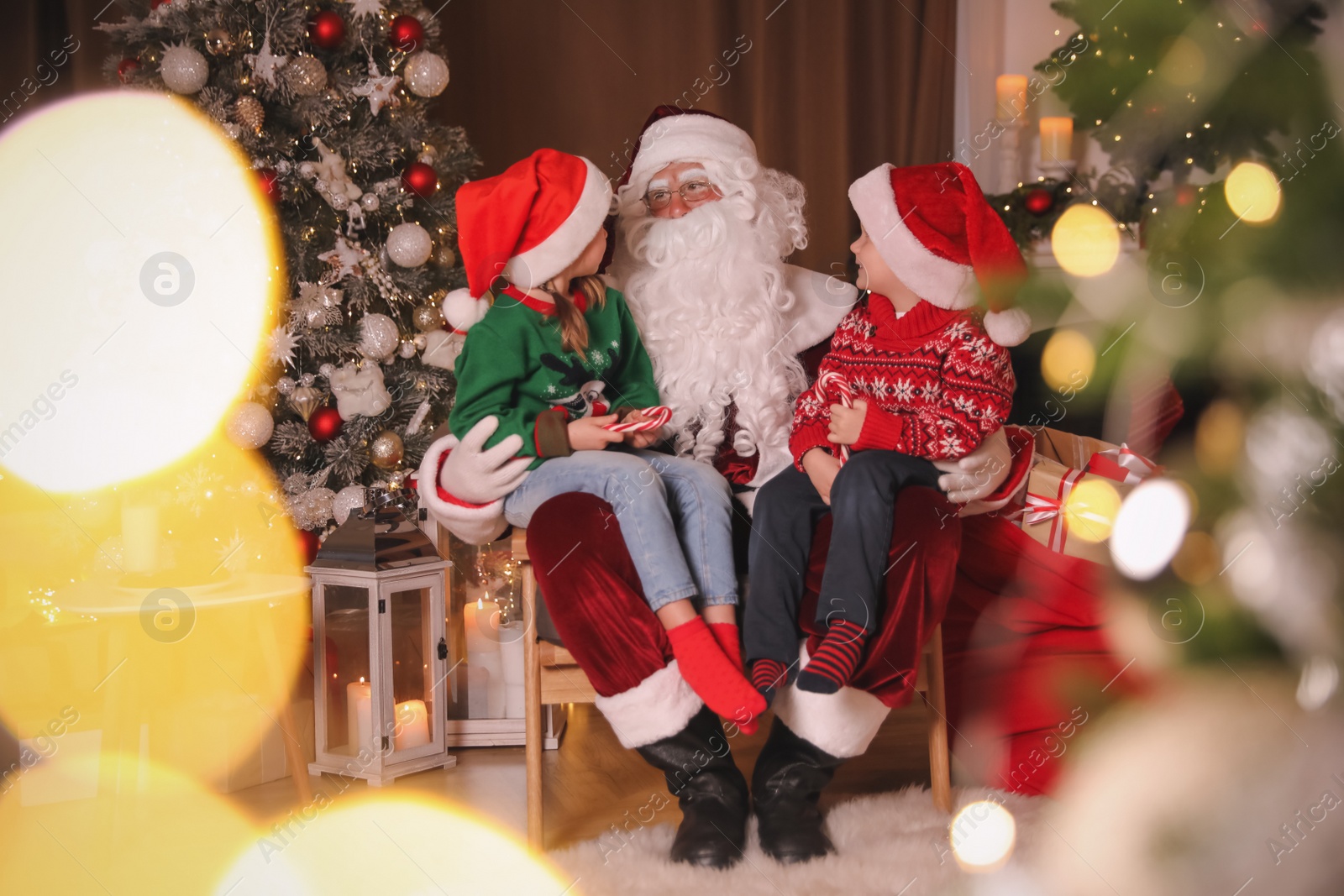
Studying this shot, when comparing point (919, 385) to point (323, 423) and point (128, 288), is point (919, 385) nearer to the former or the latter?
point (323, 423)

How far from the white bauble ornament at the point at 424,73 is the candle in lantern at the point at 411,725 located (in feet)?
5.11

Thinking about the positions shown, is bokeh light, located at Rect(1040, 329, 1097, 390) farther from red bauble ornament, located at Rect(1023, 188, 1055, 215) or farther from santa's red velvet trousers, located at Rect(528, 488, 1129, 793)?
red bauble ornament, located at Rect(1023, 188, 1055, 215)

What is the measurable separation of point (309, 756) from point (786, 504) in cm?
131

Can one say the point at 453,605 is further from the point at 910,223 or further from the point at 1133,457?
the point at 1133,457

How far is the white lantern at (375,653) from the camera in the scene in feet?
7.54

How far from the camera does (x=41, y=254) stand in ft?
8.71

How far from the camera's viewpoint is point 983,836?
186 cm

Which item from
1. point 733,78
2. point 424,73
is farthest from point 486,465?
point 733,78

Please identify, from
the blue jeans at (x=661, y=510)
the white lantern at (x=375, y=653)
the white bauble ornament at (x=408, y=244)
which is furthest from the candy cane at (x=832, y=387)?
the white bauble ornament at (x=408, y=244)

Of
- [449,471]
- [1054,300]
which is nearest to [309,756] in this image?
[449,471]

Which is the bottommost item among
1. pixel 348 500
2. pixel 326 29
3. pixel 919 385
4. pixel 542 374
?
pixel 348 500

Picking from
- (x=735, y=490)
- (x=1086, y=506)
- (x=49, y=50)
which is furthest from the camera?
(x=49, y=50)

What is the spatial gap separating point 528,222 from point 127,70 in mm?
1234

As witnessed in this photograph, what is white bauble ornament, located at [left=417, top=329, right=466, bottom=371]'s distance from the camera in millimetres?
2705
